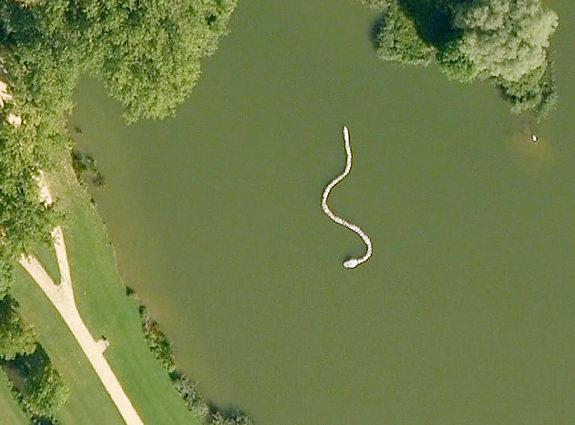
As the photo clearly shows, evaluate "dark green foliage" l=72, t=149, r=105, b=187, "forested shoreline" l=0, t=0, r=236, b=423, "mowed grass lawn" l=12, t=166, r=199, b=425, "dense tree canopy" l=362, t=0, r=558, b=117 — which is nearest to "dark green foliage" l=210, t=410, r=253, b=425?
"mowed grass lawn" l=12, t=166, r=199, b=425

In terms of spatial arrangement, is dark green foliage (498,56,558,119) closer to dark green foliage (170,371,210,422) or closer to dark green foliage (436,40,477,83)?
dark green foliage (436,40,477,83)

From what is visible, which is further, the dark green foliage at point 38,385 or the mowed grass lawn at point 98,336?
the mowed grass lawn at point 98,336

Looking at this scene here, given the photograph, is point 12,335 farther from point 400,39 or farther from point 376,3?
point 376,3

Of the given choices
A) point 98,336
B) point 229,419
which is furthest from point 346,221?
point 98,336

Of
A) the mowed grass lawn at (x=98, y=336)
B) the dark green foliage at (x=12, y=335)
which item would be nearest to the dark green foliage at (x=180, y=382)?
the mowed grass lawn at (x=98, y=336)

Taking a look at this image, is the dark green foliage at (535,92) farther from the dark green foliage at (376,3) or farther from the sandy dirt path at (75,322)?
the sandy dirt path at (75,322)

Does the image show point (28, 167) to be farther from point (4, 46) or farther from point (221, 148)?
point (221, 148)
